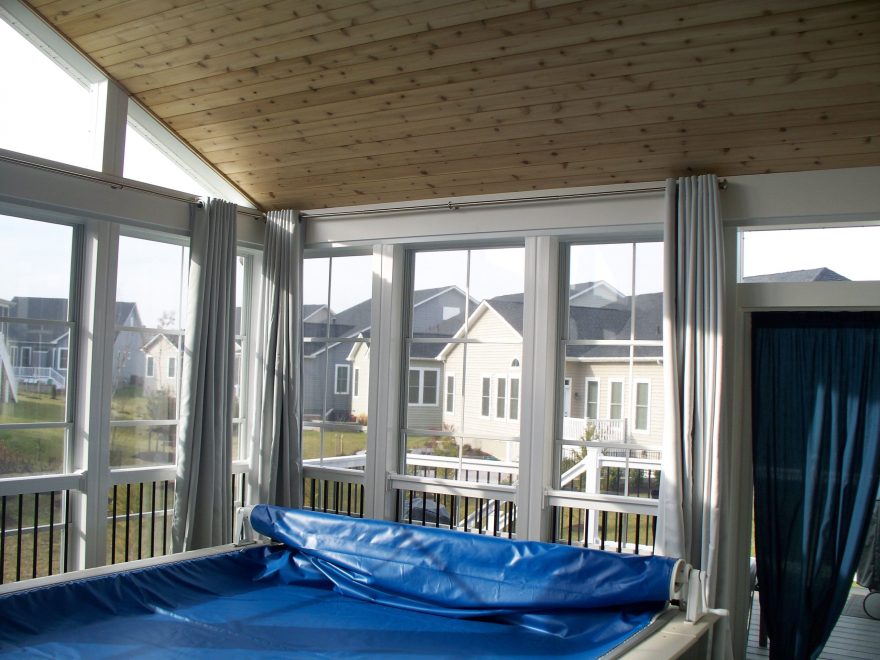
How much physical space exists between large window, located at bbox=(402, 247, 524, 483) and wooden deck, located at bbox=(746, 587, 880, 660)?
1.85 metres

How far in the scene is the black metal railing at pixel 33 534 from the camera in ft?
14.7

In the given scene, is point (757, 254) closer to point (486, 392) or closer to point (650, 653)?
point (486, 392)

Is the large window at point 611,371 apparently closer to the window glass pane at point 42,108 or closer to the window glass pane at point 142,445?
the window glass pane at point 142,445

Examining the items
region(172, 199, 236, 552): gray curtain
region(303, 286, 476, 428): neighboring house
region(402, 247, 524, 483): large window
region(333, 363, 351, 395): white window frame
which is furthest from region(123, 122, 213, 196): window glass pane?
region(402, 247, 524, 483): large window

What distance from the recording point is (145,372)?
5.13 m

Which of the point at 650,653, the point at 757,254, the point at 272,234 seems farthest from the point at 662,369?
the point at 272,234

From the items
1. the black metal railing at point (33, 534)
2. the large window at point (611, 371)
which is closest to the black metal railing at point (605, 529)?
the large window at point (611, 371)

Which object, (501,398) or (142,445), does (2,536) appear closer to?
(142,445)

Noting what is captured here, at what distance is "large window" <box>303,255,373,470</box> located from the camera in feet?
18.1

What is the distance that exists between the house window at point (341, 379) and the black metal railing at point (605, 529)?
1.66 meters

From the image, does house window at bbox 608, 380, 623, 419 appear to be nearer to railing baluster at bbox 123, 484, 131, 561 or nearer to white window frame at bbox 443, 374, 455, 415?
white window frame at bbox 443, 374, 455, 415

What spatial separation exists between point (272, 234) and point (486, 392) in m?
1.81

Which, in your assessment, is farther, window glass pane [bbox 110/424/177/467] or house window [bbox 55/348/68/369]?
window glass pane [bbox 110/424/177/467]

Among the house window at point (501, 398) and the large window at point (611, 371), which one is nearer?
the large window at point (611, 371)
